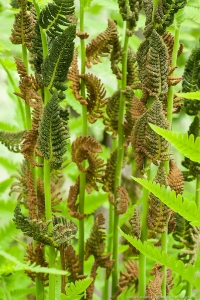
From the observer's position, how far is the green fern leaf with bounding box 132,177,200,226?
454 mm

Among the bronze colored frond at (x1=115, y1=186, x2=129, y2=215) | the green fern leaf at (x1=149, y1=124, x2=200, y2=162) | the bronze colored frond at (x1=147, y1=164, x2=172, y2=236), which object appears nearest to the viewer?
the green fern leaf at (x1=149, y1=124, x2=200, y2=162)

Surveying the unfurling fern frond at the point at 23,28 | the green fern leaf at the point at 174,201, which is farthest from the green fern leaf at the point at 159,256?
the unfurling fern frond at the point at 23,28

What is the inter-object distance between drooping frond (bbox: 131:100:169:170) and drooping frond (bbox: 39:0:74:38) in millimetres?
125

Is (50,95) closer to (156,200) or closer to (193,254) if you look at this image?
(156,200)

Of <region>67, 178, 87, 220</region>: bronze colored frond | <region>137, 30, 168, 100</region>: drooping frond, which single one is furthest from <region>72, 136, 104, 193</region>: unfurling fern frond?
<region>137, 30, 168, 100</region>: drooping frond

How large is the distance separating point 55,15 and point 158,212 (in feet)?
0.79

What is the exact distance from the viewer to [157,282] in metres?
0.57

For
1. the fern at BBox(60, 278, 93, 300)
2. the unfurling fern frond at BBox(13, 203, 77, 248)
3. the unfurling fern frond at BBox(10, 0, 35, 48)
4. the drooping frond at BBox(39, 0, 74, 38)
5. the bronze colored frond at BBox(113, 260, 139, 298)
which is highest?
the drooping frond at BBox(39, 0, 74, 38)

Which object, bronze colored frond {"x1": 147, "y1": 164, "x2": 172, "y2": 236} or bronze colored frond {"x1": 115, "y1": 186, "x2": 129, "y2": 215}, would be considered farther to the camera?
bronze colored frond {"x1": 115, "y1": 186, "x2": 129, "y2": 215}

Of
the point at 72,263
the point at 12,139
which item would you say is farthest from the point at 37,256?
the point at 12,139

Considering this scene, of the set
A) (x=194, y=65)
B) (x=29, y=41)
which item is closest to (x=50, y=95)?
(x=29, y=41)

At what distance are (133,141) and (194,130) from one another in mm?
140

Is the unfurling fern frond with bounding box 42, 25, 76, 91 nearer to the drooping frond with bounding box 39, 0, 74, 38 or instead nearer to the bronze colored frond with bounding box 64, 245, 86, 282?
the drooping frond with bounding box 39, 0, 74, 38

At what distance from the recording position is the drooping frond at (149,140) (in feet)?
→ 1.69
